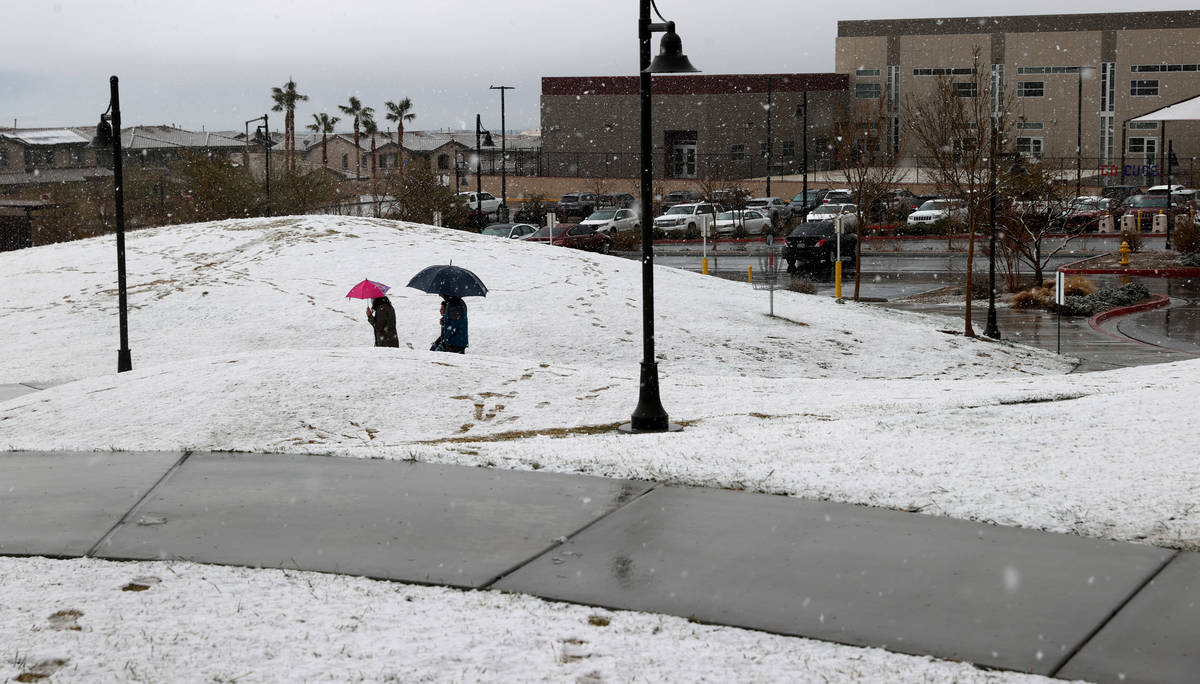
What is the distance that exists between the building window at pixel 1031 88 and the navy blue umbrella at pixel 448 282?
7948 cm

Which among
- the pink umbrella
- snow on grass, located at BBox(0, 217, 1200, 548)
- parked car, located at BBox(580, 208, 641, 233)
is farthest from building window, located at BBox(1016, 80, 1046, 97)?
the pink umbrella

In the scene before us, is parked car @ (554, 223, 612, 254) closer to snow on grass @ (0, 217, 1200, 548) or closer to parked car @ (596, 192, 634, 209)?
snow on grass @ (0, 217, 1200, 548)

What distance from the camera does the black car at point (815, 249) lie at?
38219 millimetres

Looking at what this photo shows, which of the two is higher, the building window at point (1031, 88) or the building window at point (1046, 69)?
the building window at point (1046, 69)

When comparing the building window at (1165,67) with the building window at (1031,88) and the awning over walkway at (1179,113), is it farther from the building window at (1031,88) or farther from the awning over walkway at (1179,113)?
the awning over walkway at (1179,113)

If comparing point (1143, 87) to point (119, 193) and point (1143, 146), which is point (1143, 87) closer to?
point (1143, 146)

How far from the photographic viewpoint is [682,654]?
205 inches

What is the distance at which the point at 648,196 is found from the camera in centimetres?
1080

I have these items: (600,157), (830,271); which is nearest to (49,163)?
(600,157)

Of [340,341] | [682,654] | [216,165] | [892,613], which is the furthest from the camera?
[216,165]

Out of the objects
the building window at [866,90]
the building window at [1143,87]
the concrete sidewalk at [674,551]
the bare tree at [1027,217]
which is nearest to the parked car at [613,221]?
the bare tree at [1027,217]

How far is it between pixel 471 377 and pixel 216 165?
115 feet

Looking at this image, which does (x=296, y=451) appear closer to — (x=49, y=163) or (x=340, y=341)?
(x=340, y=341)

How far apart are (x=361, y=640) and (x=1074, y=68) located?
300ft
